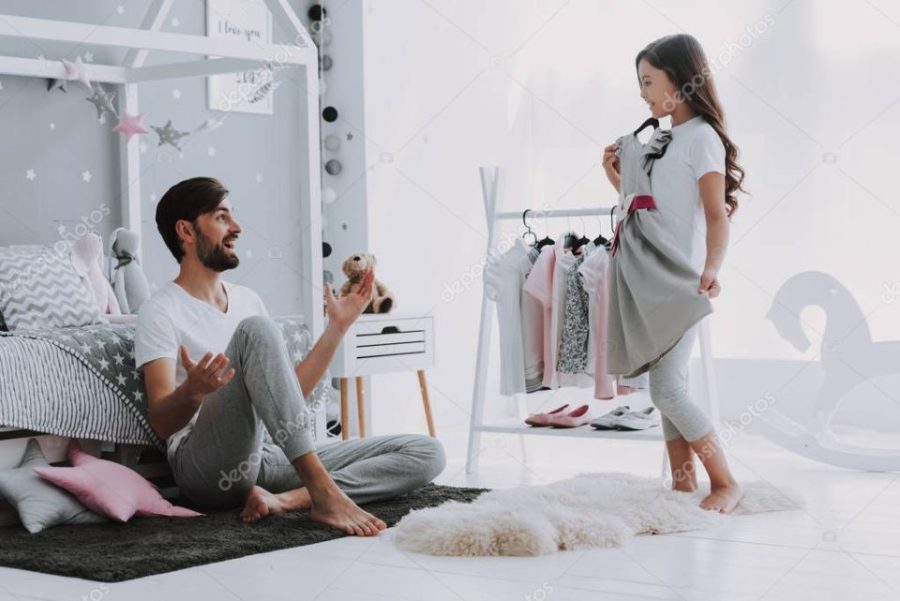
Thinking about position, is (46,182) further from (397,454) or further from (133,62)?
(397,454)

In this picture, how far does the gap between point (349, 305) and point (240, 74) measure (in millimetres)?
1850

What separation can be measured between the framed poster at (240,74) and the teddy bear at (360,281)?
Result: 72 centimetres

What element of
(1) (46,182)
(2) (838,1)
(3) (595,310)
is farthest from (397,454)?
(2) (838,1)

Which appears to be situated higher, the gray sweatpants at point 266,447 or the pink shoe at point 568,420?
the gray sweatpants at point 266,447

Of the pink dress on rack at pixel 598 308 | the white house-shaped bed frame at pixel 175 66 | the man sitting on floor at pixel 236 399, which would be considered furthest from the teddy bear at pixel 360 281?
the man sitting on floor at pixel 236 399

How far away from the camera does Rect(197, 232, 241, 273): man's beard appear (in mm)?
2748

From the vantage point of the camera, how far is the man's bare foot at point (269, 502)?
259 cm

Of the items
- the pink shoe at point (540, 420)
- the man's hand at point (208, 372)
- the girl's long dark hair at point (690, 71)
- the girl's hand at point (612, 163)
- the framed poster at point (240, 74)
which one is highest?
the framed poster at point (240, 74)

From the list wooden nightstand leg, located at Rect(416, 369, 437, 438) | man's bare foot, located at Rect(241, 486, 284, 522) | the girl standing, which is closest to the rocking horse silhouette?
the girl standing

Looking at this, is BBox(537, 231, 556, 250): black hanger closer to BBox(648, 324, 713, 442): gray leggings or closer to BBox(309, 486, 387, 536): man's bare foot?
BBox(648, 324, 713, 442): gray leggings

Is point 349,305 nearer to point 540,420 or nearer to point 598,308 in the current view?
point 598,308

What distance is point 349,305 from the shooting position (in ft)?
8.67

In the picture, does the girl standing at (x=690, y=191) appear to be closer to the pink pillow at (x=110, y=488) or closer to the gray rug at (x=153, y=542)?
the gray rug at (x=153, y=542)

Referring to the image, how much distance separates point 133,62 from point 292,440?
1756mm
